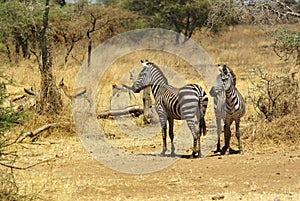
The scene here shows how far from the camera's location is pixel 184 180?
24.8 ft

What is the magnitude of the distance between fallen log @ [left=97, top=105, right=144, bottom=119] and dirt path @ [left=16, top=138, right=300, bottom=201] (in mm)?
3841

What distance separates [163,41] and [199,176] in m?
24.6

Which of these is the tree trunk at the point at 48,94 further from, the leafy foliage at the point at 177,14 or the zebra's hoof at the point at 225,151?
the leafy foliage at the point at 177,14

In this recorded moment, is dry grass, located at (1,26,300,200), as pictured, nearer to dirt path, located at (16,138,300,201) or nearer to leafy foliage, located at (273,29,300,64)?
dirt path, located at (16,138,300,201)

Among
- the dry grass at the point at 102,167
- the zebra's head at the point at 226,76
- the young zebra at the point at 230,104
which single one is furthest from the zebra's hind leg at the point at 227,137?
the zebra's head at the point at 226,76

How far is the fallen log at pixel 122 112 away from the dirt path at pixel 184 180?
12.6 ft

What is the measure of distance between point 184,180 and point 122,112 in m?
5.97

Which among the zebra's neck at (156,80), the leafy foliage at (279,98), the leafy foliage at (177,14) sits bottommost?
the leafy foliage at (279,98)

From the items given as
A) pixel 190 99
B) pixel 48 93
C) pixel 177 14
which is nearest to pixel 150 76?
pixel 190 99

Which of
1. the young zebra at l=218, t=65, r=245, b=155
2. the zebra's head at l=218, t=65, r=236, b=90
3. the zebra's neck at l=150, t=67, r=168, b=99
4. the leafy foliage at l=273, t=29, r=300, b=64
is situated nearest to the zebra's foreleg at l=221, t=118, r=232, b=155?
the young zebra at l=218, t=65, r=245, b=155

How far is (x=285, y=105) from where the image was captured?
451 inches

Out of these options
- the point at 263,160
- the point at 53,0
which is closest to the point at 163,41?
the point at 53,0

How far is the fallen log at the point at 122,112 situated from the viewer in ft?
43.3

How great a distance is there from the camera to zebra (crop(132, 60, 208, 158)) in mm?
9391
